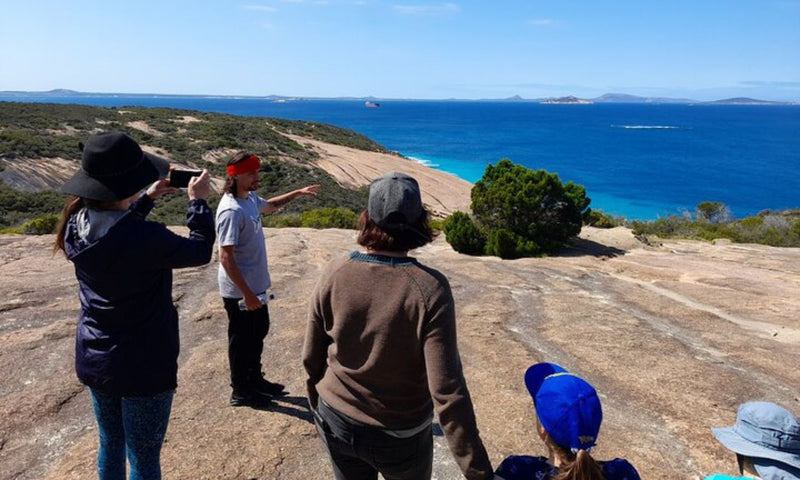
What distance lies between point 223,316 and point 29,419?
286 centimetres

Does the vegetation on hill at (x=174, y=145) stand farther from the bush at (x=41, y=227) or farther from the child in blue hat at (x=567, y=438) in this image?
the child in blue hat at (x=567, y=438)

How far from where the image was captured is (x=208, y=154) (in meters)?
35.0

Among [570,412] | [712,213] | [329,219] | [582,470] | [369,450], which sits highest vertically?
[570,412]

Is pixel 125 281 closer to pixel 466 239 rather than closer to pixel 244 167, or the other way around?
pixel 244 167

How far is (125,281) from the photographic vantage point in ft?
8.33

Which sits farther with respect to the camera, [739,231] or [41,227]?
[739,231]

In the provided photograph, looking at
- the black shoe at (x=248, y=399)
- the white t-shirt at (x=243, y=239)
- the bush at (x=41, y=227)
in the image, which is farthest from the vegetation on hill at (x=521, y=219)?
the white t-shirt at (x=243, y=239)

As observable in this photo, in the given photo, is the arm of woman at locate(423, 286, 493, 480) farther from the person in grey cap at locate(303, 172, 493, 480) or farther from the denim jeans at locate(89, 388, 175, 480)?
the denim jeans at locate(89, 388, 175, 480)

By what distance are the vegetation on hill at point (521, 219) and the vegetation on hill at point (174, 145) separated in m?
7.22

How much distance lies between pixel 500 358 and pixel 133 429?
4044mm

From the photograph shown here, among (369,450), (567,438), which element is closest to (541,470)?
(567,438)

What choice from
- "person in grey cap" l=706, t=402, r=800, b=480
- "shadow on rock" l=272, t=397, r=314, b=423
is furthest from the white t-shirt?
"person in grey cap" l=706, t=402, r=800, b=480

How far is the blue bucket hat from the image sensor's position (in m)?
2.01

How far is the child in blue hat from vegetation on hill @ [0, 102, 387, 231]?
58.0 ft
